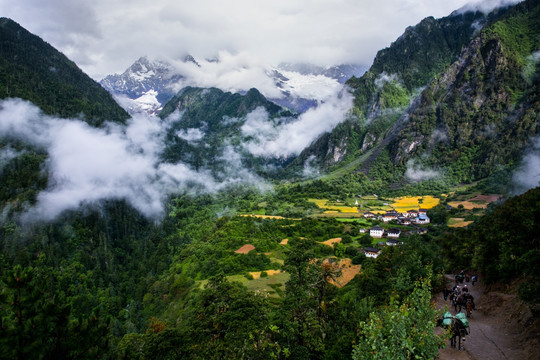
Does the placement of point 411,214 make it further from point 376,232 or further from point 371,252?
point 371,252

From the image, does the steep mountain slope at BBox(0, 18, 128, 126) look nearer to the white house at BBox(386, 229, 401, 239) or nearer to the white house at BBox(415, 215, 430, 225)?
the white house at BBox(386, 229, 401, 239)

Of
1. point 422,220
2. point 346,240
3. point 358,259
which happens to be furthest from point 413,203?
point 358,259

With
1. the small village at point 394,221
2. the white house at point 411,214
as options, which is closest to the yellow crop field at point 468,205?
the small village at point 394,221

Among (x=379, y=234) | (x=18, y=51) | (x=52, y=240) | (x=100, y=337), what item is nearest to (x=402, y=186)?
(x=379, y=234)

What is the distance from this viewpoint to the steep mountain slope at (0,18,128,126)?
15512cm

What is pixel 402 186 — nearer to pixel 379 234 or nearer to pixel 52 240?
pixel 379 234

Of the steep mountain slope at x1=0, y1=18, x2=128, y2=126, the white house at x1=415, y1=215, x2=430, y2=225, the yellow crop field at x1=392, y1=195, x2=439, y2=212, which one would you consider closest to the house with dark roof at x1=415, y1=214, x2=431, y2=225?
the white house at x1=415, y1=215, x2=430, y2=225

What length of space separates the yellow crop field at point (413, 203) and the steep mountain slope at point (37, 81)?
174887 millimetres

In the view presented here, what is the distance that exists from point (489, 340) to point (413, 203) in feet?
461

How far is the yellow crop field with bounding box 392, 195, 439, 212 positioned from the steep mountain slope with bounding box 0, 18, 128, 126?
175 metres

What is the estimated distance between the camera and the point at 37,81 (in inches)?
6688

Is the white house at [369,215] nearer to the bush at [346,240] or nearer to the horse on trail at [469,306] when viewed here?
the bush at [346,240]

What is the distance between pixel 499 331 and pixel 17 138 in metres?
171

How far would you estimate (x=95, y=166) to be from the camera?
490 ft
